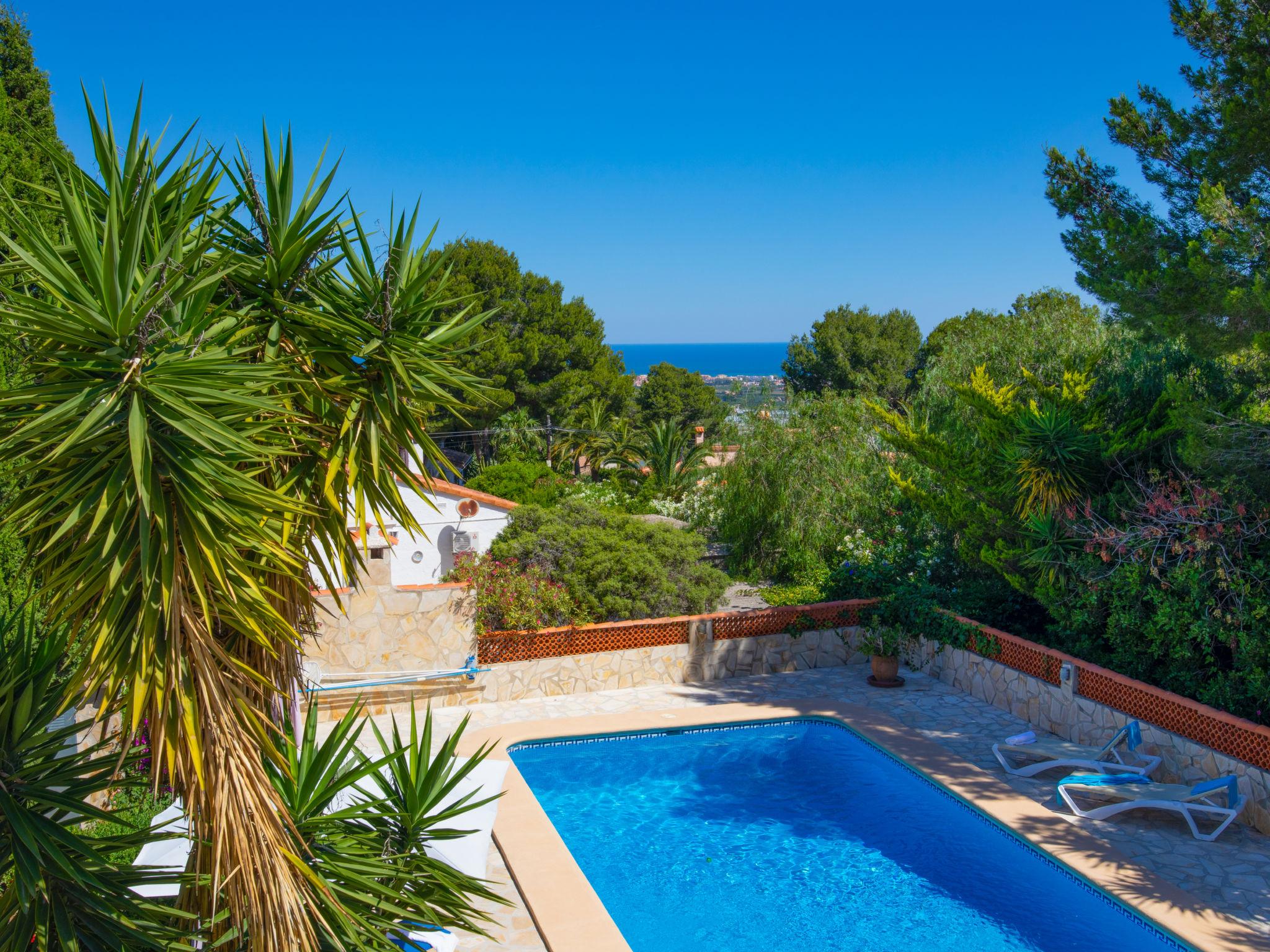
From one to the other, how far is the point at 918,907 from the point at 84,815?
7.41 meters

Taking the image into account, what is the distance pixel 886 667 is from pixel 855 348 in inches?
1488

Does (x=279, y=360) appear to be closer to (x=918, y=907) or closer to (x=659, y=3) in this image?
(x=918, y=907)

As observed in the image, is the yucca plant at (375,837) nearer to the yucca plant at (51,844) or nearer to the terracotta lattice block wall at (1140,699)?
the yucca plant at (51,844)

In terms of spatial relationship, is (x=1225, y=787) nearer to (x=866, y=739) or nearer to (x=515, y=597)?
(x=866, y=739)

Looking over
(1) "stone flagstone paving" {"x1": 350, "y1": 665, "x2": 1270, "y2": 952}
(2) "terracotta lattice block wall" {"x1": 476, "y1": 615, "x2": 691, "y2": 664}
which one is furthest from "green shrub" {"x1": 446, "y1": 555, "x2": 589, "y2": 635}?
(1) "stone flagstone paving" {"x1": 350, "y1": 665, "x2": 1270, "y2": 952}

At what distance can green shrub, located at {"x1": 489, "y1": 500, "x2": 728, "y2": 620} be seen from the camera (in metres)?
14.7

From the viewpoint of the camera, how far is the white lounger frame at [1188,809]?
9.00 m

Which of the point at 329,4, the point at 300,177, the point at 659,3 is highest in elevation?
the point at 659,3

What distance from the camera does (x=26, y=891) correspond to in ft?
11.5

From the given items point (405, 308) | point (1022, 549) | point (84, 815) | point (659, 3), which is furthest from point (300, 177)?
point (659, 3)

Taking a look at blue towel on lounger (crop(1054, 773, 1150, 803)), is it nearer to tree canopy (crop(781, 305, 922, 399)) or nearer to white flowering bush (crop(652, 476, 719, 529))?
white flowering bush (crop(652, 476, 719, 529))

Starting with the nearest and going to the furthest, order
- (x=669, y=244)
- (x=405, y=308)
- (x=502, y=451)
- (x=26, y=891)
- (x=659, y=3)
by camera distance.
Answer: (x=26, y=891), (x=405, y=308), (x=502, y=451), (x=659, y=3), (x=669, y=244)

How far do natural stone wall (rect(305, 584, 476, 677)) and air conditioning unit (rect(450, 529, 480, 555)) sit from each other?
6109 mm

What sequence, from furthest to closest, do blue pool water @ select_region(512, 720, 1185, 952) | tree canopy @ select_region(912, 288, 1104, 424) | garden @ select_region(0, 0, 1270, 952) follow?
tree canopy @ select_region(912, 288, 1104, 424), blue pool water @ select_region(512, 720, 1185, 952), garden @ select_region(0, 0, 1270, 952)
